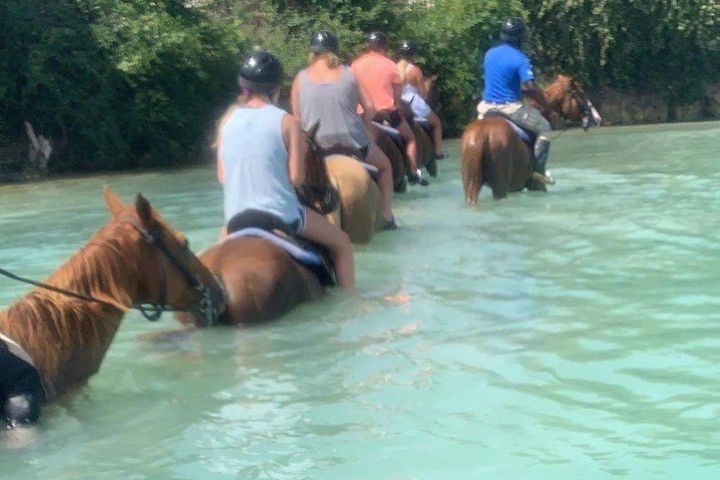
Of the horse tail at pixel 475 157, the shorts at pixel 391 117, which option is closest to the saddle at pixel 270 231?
the horse tail at pixel 475 157

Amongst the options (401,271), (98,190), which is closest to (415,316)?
(401,271)

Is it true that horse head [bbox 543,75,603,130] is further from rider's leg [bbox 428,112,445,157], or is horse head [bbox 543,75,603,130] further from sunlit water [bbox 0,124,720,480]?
sunlit water [bbox 0,124,720,480]

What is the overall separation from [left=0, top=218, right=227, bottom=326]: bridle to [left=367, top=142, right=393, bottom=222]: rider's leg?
14.4ft

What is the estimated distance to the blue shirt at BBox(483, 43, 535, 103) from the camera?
13789 millimetres

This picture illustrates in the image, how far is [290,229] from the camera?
8250 mm

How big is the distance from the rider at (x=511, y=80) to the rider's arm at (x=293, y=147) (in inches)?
243

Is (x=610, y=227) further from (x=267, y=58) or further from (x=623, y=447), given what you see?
(x=623, y=447)

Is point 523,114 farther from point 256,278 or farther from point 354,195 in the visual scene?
point 256,278

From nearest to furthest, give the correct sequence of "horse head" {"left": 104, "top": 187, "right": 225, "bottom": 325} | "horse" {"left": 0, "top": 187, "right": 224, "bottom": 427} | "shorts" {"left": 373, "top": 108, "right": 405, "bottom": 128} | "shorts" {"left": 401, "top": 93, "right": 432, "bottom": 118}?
1. "horse" {"left": 0, "top": 187, "right": 224, "bottom": 427}
2. "horse head" {"left": 104, "top": 187, "right": 225, "bottom": 325}
3. "shorts" {"left": 373, "top": 108, "right": 405, "bottom": 128}
4. "shorts" {"left": 401, "top": 93, "right": 432, "bottom": 118}

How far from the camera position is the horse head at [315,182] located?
8914 millimetres

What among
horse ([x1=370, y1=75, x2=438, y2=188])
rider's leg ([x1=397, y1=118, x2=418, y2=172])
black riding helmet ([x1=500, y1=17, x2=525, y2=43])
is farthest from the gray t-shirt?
rider's leg ([x1=397, y1=118, x2=418, y2=172])

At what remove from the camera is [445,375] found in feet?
22.8

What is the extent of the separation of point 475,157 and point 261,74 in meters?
5.89

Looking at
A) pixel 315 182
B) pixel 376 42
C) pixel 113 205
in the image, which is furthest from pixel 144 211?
pixel 376 42
